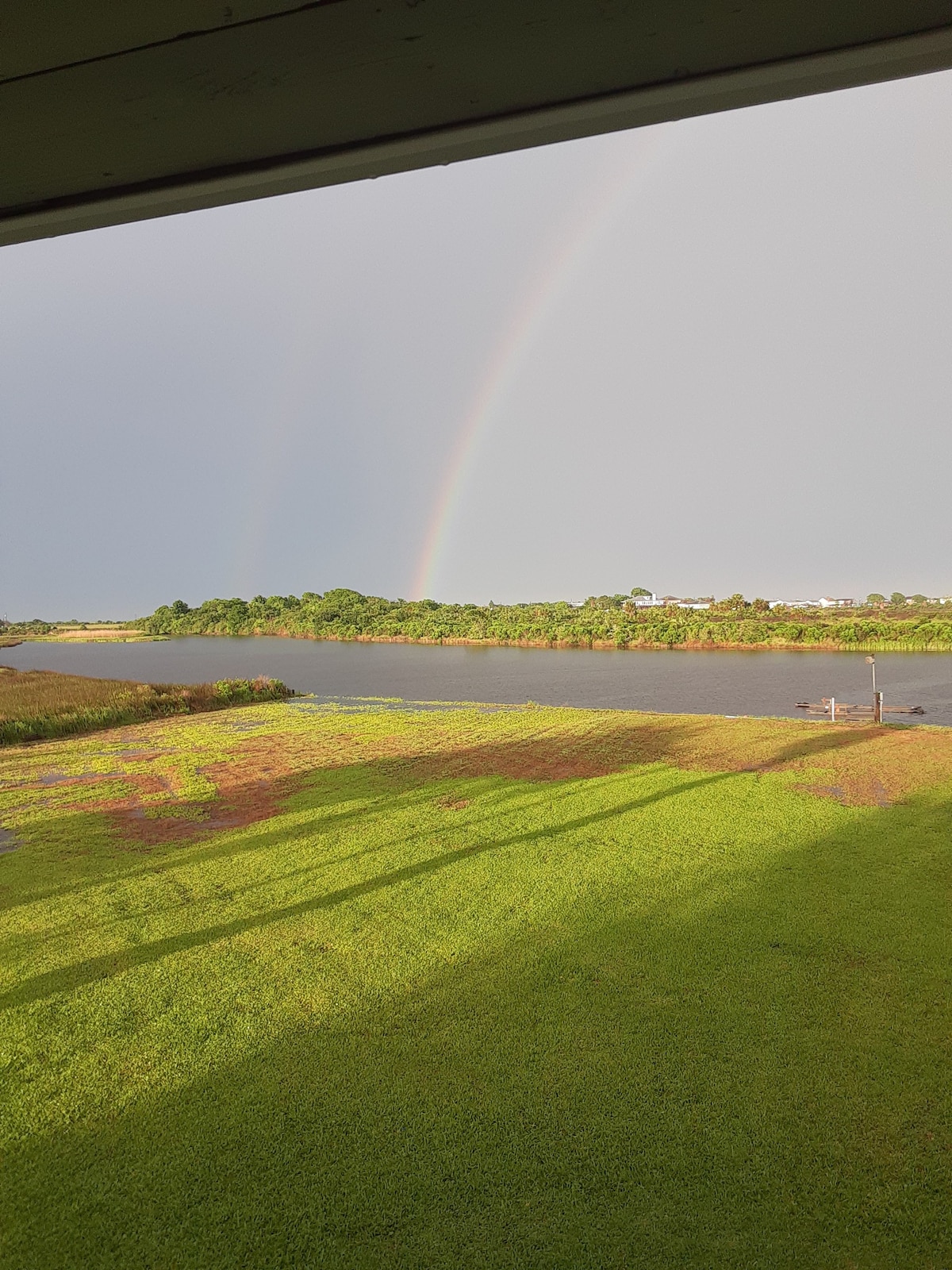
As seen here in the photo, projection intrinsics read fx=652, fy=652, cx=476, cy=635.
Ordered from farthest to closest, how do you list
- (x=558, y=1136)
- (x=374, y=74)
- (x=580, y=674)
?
(x=580, y=674), (x=558, y=1136), (x=374, y=74)

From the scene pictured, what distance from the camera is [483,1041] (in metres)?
2.89

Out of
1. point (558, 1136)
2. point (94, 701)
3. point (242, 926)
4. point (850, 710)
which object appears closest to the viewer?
point (558, 1136)

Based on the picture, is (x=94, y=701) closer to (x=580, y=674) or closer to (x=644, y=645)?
(x=580, y=674)

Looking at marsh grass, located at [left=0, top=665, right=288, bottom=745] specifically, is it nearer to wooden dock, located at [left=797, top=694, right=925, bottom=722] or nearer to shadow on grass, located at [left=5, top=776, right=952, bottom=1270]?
shadow on grass, located at [left=5, top=776, right=952, bottom=1270]

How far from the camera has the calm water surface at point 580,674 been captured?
20781 millimetres

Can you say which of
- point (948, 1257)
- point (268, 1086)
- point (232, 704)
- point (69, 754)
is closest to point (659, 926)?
point (948, 1257)

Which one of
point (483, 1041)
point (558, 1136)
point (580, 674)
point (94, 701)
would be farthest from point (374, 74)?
point (580, 674)

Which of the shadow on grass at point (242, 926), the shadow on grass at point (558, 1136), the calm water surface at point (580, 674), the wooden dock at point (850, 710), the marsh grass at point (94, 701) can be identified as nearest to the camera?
the shadow on grass at point (558, 1136)

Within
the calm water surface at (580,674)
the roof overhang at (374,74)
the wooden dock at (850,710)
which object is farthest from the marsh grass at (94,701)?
the wooden dock at (850,710)

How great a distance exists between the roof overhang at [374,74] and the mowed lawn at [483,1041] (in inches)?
107

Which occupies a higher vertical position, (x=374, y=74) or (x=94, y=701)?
(x=374, y=74)

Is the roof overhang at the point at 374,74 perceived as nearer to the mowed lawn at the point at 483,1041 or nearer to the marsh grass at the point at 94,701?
the mowed lawn at the point at 483,1041

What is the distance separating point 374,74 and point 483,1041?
3.26 metres

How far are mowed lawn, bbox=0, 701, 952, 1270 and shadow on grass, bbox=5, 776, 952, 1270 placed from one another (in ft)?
0.03
